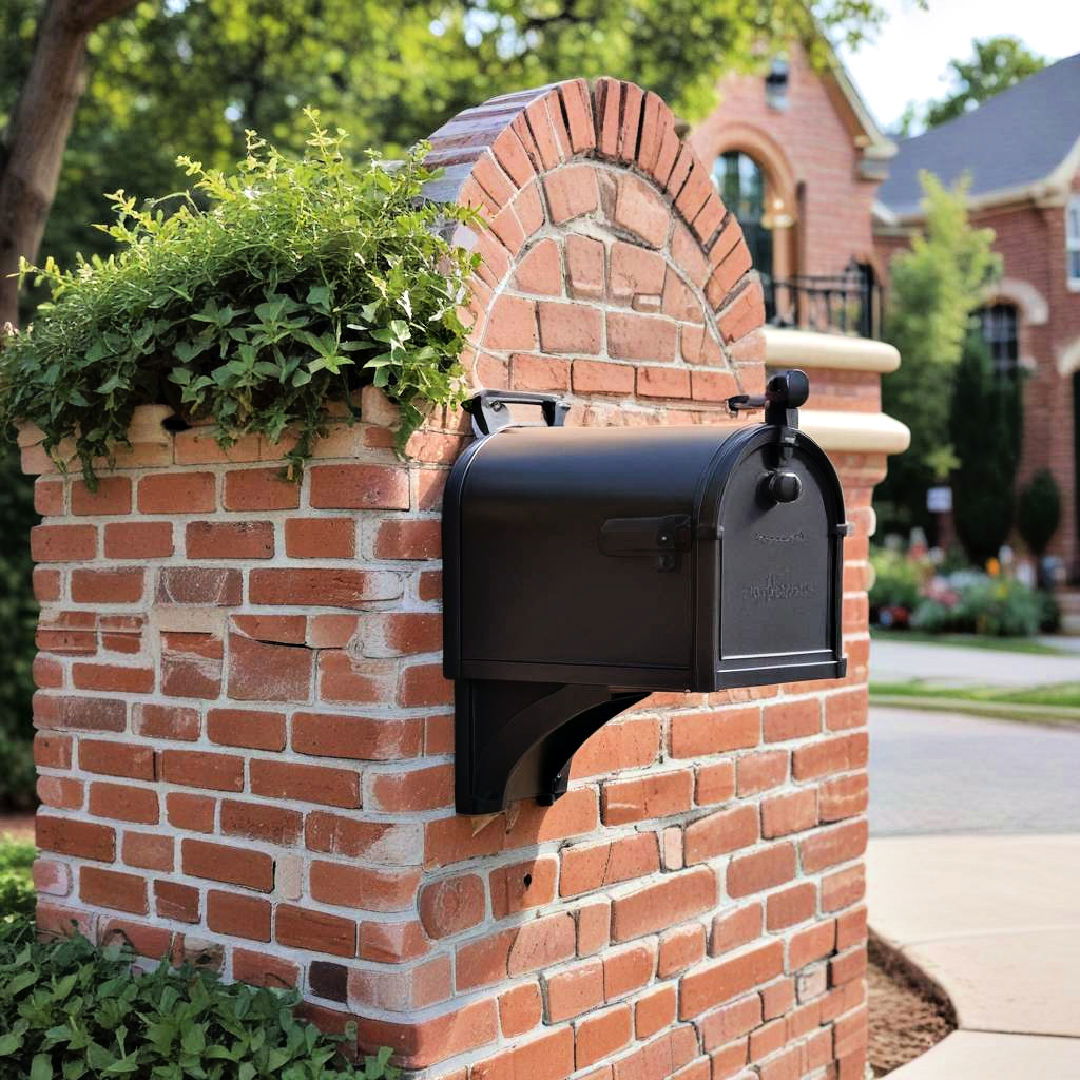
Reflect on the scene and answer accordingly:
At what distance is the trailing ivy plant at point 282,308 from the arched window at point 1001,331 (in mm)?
25698

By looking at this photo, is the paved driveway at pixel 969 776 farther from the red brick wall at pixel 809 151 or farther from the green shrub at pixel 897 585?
the red brick wall at pixel 809 151

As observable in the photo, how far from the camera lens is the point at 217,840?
240 cm

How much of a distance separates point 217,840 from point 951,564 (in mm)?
22254

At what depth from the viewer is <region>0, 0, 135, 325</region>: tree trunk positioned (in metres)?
6.27

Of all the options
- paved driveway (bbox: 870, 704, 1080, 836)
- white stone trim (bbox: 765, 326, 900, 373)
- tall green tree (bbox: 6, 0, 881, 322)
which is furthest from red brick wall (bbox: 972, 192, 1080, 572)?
white stone trim (bbox: 765, 326, 900, 373)

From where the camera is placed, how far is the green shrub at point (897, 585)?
70.1ft

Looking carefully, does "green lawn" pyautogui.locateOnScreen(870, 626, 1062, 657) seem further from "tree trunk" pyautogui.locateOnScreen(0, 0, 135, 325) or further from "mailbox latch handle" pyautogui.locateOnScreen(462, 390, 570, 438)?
"mailbox latch handle" pyautogui.locateOnScreen(462, 390, 570, 438)

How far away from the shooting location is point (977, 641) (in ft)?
62.6

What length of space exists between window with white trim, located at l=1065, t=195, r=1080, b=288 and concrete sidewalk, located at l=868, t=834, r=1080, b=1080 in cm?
2062

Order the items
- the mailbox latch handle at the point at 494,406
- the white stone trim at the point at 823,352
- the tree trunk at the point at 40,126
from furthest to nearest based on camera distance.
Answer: the tree trunk at the point at 40,126, the white stone trim at the point at 823,352, the mailbox latch handle at the point at 494,406

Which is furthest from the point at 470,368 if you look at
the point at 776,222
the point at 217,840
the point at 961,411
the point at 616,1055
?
the point at 961,411

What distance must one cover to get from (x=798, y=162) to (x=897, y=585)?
7629 millimetres

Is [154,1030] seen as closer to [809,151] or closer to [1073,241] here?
[809,151]

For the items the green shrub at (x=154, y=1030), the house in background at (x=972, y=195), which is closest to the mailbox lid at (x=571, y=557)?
the green shrub at (x=154, y=1030)
